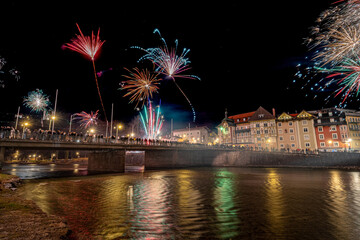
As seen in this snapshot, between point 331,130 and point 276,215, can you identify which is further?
point 331,130

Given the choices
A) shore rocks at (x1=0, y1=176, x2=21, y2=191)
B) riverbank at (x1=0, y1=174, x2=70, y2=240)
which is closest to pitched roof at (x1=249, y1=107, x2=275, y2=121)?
shore rocks at (x1=0, y1=176, x2=21, y2=191)

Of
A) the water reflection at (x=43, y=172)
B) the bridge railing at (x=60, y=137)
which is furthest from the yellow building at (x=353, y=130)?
the water reflection at (x=43, y=172)

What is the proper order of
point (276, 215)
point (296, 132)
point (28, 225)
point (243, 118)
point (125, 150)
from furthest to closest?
point (243, 118) → point (296, 132) → point (125, 150) → point (276, 215) → point (28, 225)

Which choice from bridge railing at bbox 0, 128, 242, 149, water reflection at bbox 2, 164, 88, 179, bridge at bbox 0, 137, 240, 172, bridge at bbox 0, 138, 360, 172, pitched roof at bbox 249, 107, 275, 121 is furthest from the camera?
pitched roof at bbox 249, 107, 275, 121

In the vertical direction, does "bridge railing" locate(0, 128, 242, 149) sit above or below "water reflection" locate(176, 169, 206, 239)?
above

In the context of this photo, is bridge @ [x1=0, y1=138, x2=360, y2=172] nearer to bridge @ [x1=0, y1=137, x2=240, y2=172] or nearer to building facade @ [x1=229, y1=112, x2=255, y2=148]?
bridge @ [x1=0, y1=137, x2=240, y2=172]

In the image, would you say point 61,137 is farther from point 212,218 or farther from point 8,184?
point 212,218

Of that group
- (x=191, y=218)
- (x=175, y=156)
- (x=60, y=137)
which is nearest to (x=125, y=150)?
(x=60, y=137)

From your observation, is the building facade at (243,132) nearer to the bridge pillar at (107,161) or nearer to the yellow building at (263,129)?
the yellow building at (263,129)

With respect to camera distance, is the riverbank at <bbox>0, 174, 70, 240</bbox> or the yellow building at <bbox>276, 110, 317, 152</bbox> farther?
the yellow building at <bbox>276, 110, 317, 152</bbox>

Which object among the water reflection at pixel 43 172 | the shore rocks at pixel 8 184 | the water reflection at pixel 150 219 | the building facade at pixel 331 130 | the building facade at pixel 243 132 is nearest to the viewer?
the water reflection at pixel 150 219

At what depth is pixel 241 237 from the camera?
9.05 meters

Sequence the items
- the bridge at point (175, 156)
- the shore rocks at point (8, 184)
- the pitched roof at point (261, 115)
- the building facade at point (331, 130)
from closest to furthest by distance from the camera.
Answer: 1. the shore rocks at point (8, 184)
2. the bridge at point (175, 156)
3. the building facade at point (331, 130)
4. the pitched roof at point (261, 115)

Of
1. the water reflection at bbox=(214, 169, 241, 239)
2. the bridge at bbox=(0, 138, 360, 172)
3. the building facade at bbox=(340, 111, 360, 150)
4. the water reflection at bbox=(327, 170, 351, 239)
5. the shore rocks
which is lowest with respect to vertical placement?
the water reflection at bbox=(327, 170, 351, 239)
